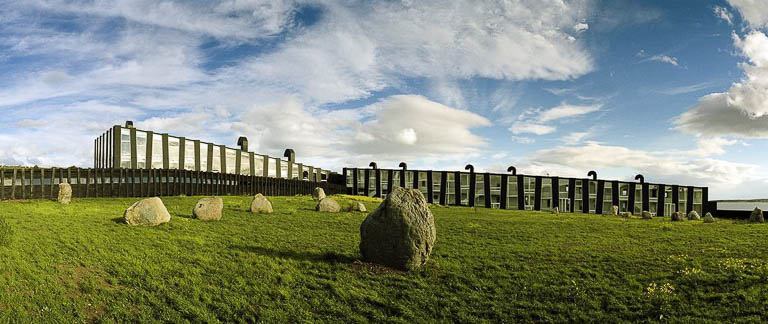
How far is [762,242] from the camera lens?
74.0 feet

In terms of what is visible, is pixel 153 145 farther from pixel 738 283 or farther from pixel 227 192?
pixel 738 283

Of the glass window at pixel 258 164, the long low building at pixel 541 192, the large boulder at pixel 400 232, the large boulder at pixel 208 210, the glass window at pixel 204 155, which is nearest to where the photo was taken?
the large boulder at pixel 400 232

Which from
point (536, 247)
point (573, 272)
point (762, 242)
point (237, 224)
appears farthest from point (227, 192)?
point (762, 242)

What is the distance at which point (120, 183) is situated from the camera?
4306cm

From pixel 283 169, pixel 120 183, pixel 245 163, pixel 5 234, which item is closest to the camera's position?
→ pixel 5 234

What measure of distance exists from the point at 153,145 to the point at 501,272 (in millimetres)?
55939

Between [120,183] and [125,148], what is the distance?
1428 centimetres

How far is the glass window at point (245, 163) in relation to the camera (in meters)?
74.6

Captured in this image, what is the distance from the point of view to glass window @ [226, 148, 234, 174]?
71562mm

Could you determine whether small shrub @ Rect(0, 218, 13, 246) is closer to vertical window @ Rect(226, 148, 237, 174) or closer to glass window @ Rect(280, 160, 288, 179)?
vertical window @ Rect(226, 148, 237, 174)

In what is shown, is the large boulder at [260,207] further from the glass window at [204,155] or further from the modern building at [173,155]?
the glass window at [204,155]

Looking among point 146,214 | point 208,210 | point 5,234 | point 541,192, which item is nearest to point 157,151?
point 208,210

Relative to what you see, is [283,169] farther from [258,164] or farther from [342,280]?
[342,280]

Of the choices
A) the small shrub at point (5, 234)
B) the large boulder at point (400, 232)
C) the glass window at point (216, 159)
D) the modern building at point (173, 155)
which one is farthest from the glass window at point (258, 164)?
the large boulder at point (400, 232)
